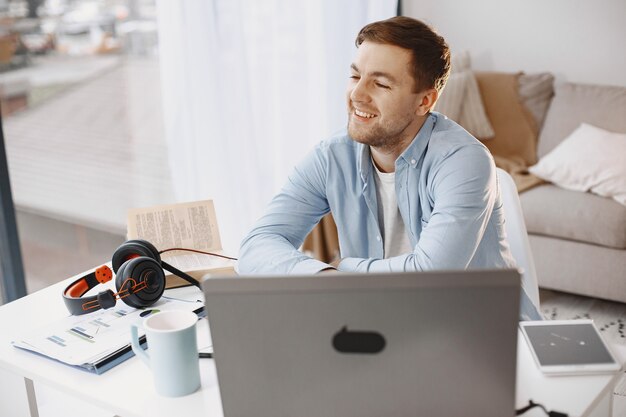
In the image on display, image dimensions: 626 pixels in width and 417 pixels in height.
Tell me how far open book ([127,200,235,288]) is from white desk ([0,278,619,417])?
28 cm

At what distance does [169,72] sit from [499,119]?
1.67 metres

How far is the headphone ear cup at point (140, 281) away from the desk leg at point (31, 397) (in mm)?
224

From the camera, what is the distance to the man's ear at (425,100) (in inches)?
66.2

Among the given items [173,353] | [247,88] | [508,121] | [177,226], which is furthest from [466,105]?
[173,353]

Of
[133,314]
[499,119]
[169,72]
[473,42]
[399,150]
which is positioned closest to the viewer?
[133,314]

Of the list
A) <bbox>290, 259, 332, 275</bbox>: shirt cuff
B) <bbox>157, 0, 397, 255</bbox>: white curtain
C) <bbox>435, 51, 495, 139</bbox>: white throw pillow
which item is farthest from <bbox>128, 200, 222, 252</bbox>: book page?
<bbox>435, 51, 495, 139</bbox>: white throw pillow

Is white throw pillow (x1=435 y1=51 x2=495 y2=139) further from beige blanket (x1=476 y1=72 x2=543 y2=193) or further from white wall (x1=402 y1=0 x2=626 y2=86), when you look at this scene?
white wall (x1=402 y1=0 x2=626 y2=86)

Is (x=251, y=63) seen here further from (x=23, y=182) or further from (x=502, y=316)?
(x=502, y=316)

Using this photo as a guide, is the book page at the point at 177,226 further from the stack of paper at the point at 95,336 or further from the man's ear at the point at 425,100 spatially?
the man's ear at the point at 425,100

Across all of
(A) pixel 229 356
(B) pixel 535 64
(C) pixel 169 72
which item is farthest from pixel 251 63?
(A) pixel 229 356

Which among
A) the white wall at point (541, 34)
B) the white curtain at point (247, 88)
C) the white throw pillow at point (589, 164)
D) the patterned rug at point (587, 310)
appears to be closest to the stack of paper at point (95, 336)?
the white curtain at point (247, 88)

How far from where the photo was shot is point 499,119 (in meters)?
3.56

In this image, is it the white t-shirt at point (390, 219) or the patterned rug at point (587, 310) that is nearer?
the white t-shirt at point (390, 219)

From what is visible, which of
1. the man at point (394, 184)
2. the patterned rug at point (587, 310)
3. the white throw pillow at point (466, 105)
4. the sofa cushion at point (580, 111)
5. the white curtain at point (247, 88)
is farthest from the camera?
the white throw pillow at point (466, 105)
